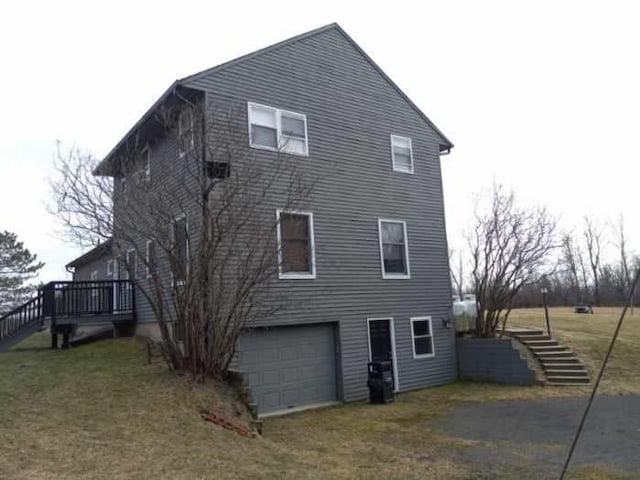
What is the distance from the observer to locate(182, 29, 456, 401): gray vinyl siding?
12594 mm

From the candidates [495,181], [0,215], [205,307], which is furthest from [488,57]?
[0,215]

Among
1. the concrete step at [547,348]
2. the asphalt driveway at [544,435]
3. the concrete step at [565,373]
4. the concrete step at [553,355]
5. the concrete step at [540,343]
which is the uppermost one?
the concrete step at [540,343]

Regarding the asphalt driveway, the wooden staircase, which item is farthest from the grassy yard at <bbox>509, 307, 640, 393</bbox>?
the asphalt driveway

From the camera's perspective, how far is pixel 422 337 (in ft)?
47.9

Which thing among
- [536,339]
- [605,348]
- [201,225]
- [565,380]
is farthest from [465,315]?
[201,225]

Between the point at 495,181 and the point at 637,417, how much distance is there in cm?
941

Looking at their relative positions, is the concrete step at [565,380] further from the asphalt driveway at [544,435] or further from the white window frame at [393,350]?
the white window frame at [393,350]

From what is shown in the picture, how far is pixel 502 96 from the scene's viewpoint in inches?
558

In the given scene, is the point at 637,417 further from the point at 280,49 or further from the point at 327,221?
the point at 280,49

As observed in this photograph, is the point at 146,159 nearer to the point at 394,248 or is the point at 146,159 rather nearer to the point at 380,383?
the point at 394,248

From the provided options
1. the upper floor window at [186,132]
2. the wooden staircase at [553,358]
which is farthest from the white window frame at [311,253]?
the wooden staircase at [553,358]

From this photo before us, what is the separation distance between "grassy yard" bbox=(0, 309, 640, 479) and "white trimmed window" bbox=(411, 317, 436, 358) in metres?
2.04

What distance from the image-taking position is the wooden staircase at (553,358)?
13.6 metres

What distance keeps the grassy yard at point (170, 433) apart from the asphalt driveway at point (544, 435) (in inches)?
12.2
